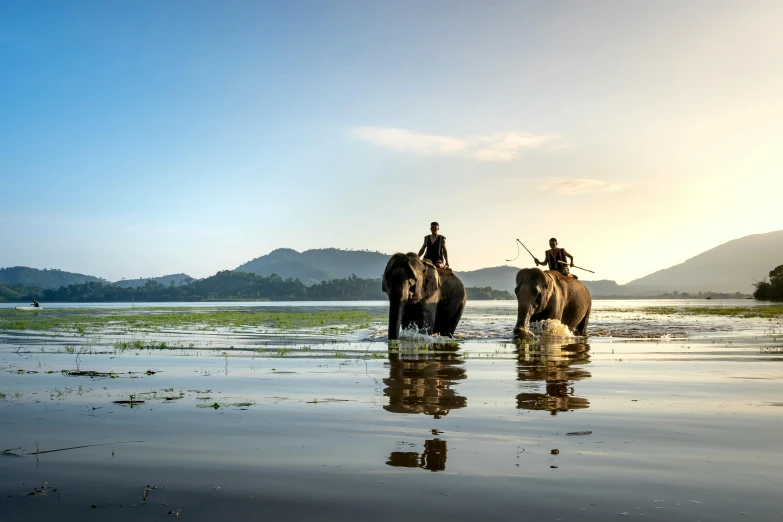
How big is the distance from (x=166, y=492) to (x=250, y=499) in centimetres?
62

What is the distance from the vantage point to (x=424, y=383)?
9.98 meters

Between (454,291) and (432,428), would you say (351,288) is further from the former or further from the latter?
(432,428)

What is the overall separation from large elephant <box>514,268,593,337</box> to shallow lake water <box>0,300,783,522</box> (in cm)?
825

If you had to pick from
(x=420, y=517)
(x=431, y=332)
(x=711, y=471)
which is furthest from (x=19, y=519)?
(x=431, y=332)

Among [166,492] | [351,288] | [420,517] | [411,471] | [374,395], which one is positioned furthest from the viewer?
[351,288]

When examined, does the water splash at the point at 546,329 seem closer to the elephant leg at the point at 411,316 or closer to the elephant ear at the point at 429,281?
the elephant ear at the point at 429,281

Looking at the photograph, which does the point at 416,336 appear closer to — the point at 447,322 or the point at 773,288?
the point at 447,322

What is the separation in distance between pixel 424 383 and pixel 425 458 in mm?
4733

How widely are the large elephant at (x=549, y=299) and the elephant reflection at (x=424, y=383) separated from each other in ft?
20.5

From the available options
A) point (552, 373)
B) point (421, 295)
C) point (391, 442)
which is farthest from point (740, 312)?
point (391, 442)

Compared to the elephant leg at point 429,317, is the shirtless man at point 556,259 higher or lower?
higher

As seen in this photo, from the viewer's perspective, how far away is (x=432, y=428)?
6.46 m

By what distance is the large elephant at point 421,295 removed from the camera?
18.8m

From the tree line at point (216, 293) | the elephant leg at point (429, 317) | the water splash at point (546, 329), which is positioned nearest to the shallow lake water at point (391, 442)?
the elephant leg at point (429, 317)
